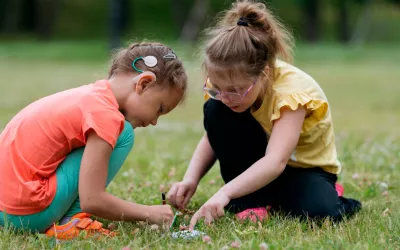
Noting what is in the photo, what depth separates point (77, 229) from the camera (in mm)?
3043

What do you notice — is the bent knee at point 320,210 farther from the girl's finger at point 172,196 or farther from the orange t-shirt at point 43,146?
the orange t-shirt at point 43,146

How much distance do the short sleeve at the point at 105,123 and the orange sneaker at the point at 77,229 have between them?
16.6 inches

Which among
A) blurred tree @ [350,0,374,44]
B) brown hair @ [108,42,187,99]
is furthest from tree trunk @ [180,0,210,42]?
brown hair @ [108,42,187,99]

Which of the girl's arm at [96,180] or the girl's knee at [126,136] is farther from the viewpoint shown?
the girl's knee at [126,136]

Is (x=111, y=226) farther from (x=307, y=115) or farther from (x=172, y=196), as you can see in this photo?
(x=307, y=115)

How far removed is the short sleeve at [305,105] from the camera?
327cm

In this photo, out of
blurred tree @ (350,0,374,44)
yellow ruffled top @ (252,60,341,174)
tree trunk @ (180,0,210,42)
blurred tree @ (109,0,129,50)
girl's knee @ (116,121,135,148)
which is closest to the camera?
girl's knee @ (116,121,135,148)

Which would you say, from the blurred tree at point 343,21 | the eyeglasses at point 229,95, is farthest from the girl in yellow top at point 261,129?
the blurred tree at point 343,21

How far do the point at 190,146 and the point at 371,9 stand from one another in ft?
131

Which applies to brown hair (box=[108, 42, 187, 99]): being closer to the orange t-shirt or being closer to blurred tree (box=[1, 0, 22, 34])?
the orange t-shirt

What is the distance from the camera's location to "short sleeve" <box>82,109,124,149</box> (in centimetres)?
283

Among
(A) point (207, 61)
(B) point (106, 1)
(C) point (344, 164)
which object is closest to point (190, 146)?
(C) point (344, 164)

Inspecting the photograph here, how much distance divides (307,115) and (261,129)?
27cm

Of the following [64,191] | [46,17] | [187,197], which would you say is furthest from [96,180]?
[46,17]
